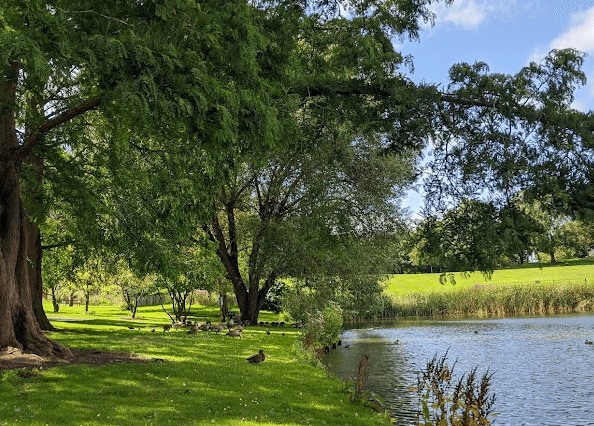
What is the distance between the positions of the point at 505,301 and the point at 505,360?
25603 mm

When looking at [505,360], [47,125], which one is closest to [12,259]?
[47,125]

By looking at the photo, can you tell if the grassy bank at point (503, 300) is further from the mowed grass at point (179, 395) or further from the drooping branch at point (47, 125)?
the drooping branch at point (47, 125)

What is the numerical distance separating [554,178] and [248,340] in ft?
59.4

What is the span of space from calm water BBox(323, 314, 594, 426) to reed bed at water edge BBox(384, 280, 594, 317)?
5.50 meters

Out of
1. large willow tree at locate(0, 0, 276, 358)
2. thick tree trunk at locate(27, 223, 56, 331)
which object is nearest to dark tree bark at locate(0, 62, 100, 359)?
large willow tree at locate(0, 0, 276, 358)

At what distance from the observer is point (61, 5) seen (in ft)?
31.0

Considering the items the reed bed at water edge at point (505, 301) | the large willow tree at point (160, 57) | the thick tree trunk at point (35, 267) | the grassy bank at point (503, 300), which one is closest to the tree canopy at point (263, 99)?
the large willow tree at point (160, 57)

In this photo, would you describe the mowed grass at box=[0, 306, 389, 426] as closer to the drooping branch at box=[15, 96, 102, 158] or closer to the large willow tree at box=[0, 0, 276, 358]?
the large willow tree at box=[0, 0, 276, 358]

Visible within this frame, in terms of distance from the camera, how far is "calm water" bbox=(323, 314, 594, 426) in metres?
14.7

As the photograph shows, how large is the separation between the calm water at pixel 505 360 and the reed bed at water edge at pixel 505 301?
18.0 feet

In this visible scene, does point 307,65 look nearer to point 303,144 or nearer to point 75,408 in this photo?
point 303,144

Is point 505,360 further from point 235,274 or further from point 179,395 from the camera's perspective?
point 235,274

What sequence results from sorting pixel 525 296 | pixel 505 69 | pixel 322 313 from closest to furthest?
1. pixel 505 69
2. pixel 322 313
3. pixel 525 296

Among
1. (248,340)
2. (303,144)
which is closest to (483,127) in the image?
(303,144)
